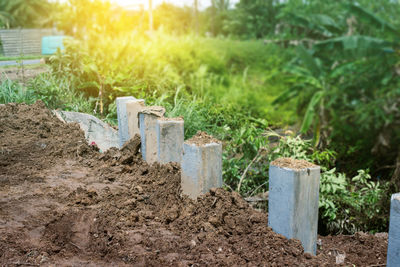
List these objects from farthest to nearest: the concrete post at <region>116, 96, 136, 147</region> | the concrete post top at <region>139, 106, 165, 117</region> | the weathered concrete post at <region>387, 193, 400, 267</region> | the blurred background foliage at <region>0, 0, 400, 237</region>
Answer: the blurred background foliage at <region>0, 0, 400, 237</region> → the concrete post at <region>116, 96, 136, 147</region> → the concrete post top at <region>139, 106, 165, 117</region> → the weathered concrete post at <region>387, 193, 400, 267</region>

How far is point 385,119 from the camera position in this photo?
6.06 m

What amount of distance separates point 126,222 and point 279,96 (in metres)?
7.07

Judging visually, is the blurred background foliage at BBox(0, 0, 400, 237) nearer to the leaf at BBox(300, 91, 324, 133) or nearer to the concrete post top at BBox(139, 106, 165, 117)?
the leaf at BBox(300, 91, 324, 133)

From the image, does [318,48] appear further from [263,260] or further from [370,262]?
[263,260]

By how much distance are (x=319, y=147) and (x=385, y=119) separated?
1946 millimetres

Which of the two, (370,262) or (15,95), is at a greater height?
(15,95)

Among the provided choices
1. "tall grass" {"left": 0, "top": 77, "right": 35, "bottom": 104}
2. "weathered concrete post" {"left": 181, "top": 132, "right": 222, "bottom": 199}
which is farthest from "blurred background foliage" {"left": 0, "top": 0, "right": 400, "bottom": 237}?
"weathered concrete post" {"left": 181, "top": 132, "right": 222, "bottom": 199}

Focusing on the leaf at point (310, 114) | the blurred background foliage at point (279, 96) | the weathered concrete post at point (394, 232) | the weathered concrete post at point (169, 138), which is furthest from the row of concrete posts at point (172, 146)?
the leaf at point (310, 114)

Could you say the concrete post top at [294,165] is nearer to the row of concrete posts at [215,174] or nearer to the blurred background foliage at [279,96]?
the row of concrete posts at [215,174]

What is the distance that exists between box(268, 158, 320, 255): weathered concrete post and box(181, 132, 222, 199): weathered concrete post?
1.46ft

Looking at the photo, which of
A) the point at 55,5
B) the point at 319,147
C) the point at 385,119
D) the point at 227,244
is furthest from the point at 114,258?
the point at 55,5

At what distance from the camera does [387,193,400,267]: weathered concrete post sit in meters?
1.67

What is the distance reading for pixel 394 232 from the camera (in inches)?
66.7

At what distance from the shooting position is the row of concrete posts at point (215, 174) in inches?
72.4
